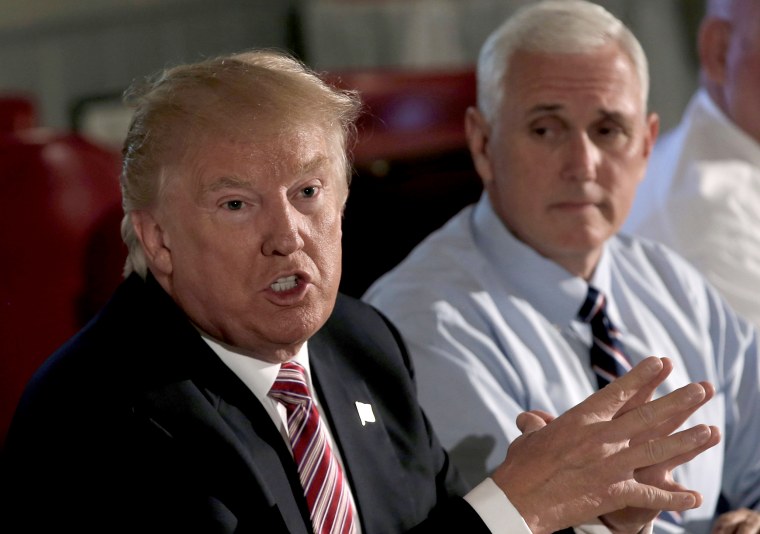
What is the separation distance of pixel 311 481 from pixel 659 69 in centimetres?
561

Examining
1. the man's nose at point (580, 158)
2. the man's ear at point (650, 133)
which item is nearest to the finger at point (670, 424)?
the man's nose at point (580, 158)

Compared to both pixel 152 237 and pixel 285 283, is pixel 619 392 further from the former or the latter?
pixel 152 237

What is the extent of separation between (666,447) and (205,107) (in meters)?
0.66

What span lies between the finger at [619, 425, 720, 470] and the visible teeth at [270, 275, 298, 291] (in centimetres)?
43

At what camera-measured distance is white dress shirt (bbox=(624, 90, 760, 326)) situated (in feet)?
7.63

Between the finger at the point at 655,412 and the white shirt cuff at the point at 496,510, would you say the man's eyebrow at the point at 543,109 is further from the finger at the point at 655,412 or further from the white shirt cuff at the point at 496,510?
the white shirt cuff at the point at 496,510

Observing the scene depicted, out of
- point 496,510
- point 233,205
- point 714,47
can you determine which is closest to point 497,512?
point 496,510

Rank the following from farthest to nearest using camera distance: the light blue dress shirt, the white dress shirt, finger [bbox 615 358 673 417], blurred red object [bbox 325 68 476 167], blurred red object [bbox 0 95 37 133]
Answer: blurred red object [bbox 325 68 476 167]
blurred red object [bbox 0 95 37 133]
the white dress shirt
the light blue dress shirt
finger [bbox 615 358 673 417]

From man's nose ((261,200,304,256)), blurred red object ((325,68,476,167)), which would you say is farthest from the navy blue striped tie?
blurred red object ((325,68,476,167))

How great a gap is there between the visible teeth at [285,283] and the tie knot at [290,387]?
11 centimetres

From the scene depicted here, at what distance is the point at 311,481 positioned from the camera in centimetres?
131

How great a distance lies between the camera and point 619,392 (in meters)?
1.39

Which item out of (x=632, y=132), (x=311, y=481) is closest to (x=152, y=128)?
(x=311, y=481)

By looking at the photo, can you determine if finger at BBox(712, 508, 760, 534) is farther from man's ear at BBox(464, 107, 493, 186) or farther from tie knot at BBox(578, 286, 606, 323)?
man's ear at BBox(464, 107, 493, 186)
